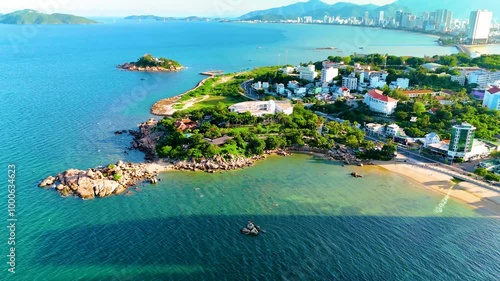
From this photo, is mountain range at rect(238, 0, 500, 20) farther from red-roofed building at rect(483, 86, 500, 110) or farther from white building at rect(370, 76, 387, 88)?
red-roofed building at rect(483, 86, 500, 110)

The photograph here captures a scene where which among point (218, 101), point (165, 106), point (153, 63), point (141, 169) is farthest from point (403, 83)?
point (153, 63)

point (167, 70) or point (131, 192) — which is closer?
point (131, 192)

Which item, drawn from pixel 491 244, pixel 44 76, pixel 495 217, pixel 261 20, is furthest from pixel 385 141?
pixel 261 20

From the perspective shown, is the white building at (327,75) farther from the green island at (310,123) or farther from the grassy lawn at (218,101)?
the grassy lawn at (218,101)

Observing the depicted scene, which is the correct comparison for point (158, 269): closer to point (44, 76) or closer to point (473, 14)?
point (44, 76)

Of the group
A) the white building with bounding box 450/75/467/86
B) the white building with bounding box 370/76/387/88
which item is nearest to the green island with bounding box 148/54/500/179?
the white building with bounding box 450/75/467/86
